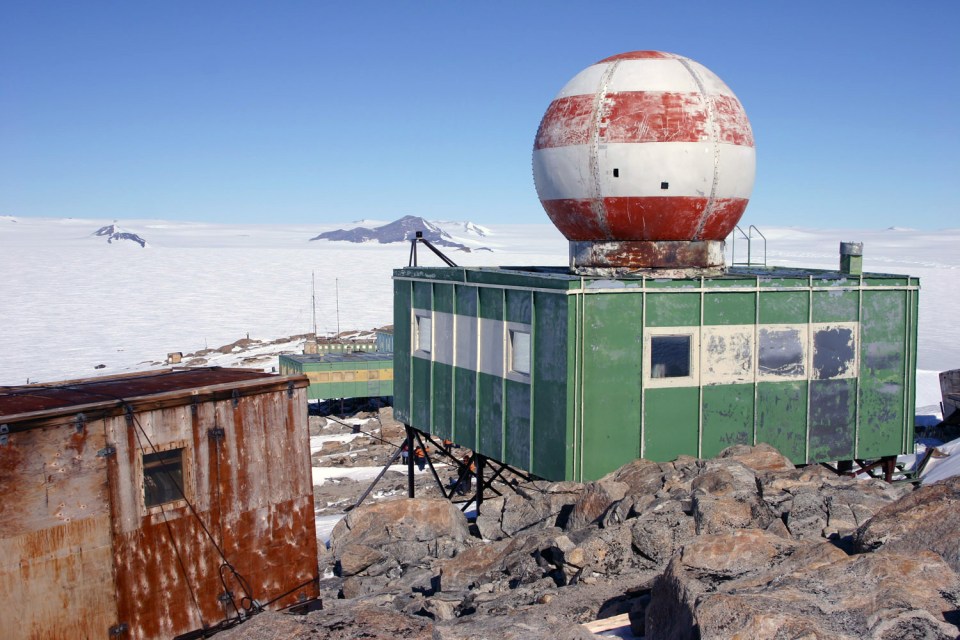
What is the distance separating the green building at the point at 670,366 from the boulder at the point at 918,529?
254 inches

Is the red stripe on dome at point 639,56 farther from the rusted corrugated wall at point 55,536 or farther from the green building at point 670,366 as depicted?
the rusted corrugated wall at point 55,536

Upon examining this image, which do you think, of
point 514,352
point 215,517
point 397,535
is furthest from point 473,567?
point 514,352

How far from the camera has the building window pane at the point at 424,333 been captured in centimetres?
2072

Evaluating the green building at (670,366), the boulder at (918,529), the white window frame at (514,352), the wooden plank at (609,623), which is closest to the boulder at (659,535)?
the boulder at (918,529)

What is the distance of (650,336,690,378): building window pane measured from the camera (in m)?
Result: 16.8

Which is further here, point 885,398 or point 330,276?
point 330,276

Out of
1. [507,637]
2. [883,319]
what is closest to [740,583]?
[507,637]

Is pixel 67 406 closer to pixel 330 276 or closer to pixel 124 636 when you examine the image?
pixel 124 636

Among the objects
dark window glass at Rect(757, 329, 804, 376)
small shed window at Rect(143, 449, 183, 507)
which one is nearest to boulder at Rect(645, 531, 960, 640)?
small shed window at Rect(143, 449, 183, 507)

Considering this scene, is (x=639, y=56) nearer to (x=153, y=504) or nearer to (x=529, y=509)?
(x=529, y=509)

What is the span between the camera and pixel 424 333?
829 inches

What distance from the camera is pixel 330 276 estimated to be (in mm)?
100125

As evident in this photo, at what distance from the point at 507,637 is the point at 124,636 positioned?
5.25m

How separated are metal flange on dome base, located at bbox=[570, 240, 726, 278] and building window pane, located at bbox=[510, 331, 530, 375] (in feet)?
6.77
